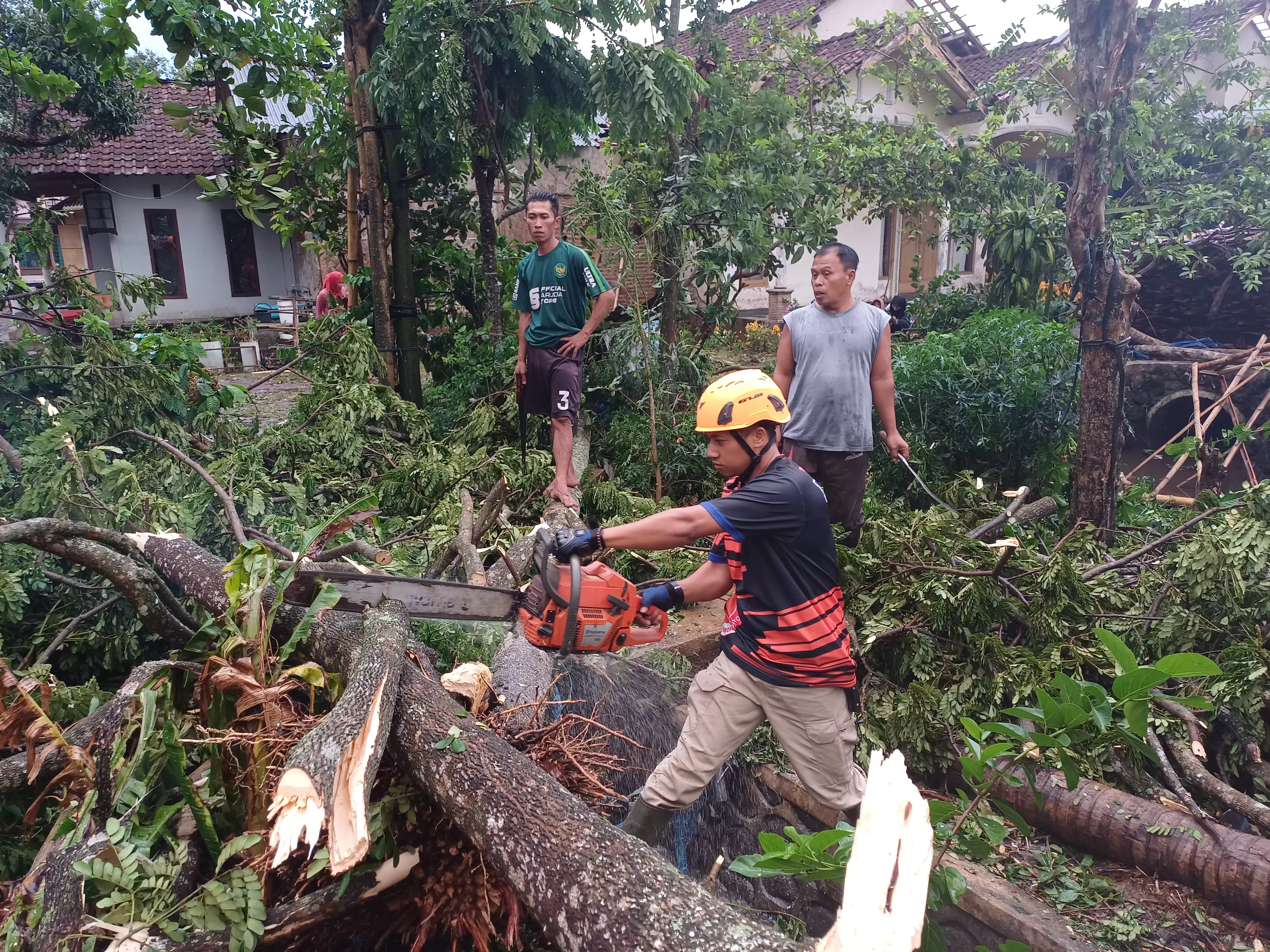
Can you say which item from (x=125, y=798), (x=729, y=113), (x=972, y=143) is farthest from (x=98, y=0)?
(x=972, y=143)

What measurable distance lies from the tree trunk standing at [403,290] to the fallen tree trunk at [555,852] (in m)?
4.90

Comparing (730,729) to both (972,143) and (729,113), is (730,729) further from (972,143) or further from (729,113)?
(972,143)

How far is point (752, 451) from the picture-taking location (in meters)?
2.54

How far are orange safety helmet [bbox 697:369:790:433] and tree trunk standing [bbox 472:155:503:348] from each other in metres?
4.83

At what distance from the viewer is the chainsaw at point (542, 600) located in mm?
2523

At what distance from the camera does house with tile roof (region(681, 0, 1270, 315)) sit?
40.3ft

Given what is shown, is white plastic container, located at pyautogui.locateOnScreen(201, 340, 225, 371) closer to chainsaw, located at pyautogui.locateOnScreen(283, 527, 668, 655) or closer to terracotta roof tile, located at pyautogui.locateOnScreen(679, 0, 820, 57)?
terracotta roof tile, located at pyautogui.locateOnScreen(679, 0, 820, 57)

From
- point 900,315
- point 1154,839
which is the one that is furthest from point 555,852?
point 900,315

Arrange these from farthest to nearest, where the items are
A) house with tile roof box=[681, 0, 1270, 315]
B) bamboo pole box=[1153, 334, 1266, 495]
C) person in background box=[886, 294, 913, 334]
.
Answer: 1. house with tile roof box=[681, 0, 1270, 315]
2. person in background box=[886, 294, 913, 334]
3. bamboo pole box=[1153, 334, 1266, 495]

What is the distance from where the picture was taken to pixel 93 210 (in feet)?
53.0

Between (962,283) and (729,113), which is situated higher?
(729,113)

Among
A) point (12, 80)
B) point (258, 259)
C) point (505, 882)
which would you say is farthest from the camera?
point (258, 259)

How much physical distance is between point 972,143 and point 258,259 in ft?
50.2

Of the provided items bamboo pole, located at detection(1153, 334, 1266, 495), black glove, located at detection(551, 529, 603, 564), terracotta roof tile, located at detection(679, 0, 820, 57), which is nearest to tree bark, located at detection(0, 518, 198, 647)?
black glove, located at detection(551, 529, 603, 564)
